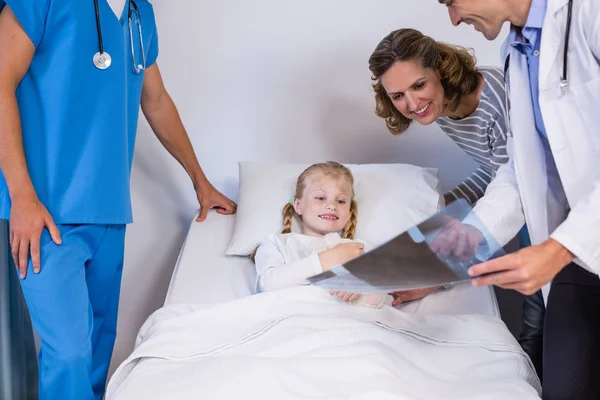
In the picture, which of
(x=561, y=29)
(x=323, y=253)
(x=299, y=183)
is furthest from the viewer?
(x=299, y=183)

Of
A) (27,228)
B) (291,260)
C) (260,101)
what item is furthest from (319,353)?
(260,101)

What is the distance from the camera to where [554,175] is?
5.11 feet

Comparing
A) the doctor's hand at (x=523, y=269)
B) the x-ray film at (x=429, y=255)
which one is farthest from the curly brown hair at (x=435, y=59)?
the doctor's hand at (x=523, y=269)

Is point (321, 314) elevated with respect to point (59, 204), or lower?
lower

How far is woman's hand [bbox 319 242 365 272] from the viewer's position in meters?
1.85

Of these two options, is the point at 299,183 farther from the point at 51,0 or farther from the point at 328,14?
the point at 51,0

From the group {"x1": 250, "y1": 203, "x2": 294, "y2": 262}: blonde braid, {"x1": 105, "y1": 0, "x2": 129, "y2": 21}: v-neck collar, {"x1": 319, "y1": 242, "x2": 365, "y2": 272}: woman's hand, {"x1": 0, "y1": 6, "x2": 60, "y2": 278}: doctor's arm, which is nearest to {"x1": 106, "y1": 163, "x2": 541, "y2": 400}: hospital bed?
{"x1": 319, "y1": 242, "x2": 365, "y2": 272}: woman's hand

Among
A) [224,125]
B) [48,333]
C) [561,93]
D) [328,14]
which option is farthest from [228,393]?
[328,14]

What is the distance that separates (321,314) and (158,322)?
39 centimetres

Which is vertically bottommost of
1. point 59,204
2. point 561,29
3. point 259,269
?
point 259,269

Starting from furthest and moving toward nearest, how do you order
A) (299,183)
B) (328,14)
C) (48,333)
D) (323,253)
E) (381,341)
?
(328,14) < (299,183) < (323,253) < (48,333) < (381,341)

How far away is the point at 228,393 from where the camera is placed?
1.45m

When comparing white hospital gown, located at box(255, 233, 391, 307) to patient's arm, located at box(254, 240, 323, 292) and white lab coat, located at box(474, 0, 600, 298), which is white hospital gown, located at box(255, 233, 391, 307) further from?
white lab coat, located at box(474, 0, 600, 298)

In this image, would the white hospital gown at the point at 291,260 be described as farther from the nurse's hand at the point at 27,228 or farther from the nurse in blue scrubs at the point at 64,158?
the nurse's hand at the point at 27,228
